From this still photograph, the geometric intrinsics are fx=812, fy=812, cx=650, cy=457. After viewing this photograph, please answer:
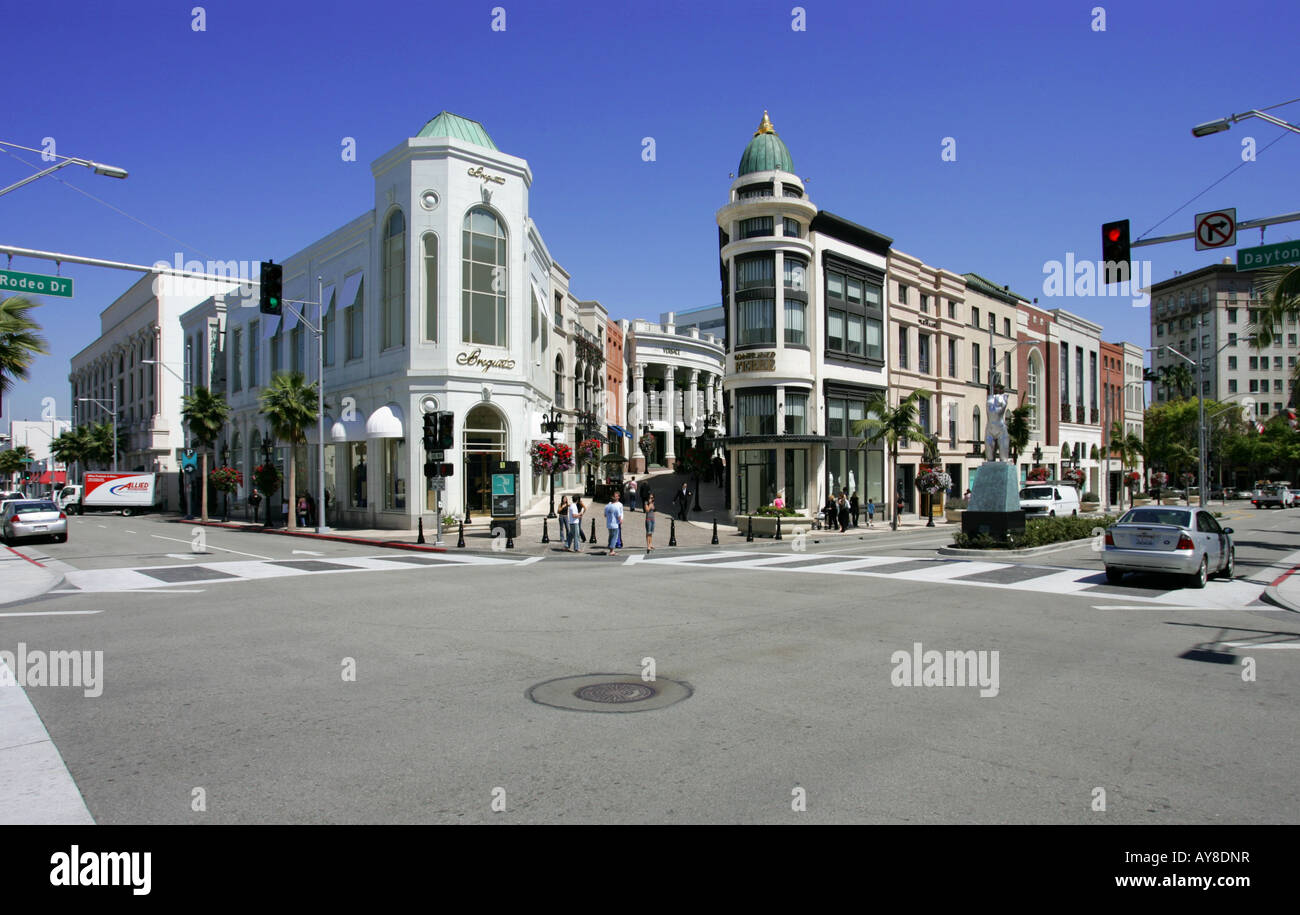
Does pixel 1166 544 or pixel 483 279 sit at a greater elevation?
pixel 483 279

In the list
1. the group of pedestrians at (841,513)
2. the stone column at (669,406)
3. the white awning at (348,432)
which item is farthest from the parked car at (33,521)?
the stone column at (669,406)

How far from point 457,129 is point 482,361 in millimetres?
10963

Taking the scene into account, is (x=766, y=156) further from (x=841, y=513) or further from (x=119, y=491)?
(x=119, y=491)

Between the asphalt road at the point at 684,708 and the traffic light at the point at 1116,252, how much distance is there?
18.7 feet

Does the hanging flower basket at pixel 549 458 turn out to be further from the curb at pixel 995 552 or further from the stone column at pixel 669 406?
the stone column at pixel 669 406

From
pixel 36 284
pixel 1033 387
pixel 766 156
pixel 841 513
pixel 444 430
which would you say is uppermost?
pixel 766 156

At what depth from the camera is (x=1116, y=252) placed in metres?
14.6

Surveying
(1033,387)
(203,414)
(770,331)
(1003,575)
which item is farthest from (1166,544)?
(203,414)

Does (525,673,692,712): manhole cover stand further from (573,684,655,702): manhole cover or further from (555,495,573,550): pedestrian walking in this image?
(555,495,573,550): pedestrian walking

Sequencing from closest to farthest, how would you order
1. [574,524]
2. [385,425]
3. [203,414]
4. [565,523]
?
1. [574,524]
2. [565,523]
3. [385,425]
4. [203,414]

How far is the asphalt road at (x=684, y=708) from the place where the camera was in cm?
494

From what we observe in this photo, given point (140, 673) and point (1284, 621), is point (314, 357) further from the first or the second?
point (1284, 621)
